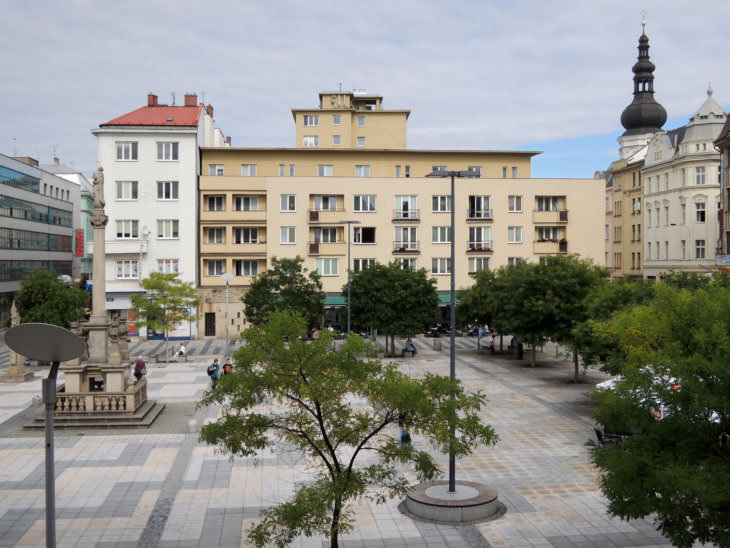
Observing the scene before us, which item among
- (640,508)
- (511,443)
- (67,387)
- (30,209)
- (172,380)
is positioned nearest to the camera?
(640,508)

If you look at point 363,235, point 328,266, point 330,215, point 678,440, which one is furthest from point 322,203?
point 678,440

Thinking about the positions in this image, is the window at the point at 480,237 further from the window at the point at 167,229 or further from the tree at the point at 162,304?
the tree at the point at 162,304

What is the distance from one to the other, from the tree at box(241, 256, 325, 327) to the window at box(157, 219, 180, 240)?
13.1 meters

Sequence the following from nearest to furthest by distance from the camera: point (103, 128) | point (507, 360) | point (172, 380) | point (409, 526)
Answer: point (409, 526), point (172, 380), point (507, 360), point (103, 128)

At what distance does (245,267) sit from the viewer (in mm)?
61281

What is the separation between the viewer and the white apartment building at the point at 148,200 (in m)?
58.8

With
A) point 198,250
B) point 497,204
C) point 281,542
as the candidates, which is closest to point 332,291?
point 198,250

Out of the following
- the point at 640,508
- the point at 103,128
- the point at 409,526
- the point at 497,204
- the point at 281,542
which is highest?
the point at 103,128

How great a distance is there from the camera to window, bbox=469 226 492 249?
62.1 m

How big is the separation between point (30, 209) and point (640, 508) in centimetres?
7954

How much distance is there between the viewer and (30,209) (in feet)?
257

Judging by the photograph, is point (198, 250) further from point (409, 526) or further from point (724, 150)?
point (409, 526)

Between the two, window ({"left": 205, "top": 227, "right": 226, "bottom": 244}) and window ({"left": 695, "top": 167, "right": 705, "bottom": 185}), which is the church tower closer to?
window ({"left": 695, "top": 167, "right": 705, "bottom": 185})

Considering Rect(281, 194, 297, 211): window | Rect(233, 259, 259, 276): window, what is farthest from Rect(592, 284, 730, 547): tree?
Rect(233, 259, 259, 276): window
